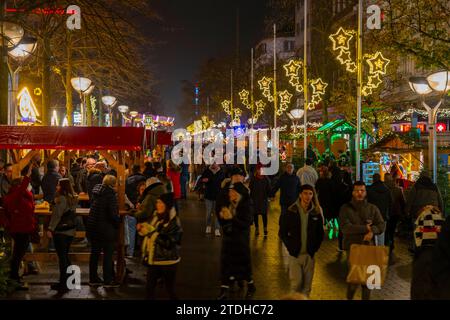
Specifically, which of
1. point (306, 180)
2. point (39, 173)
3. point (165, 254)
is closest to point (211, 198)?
point (306, 180)

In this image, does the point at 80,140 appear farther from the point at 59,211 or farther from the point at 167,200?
the point at 167,200

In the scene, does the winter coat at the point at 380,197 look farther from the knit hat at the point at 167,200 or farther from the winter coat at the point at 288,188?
the knit hat at the point at 167,200

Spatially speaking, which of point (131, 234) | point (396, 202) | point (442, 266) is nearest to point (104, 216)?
point (131, 234)

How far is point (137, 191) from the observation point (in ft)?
44.8

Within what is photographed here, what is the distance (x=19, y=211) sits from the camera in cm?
1002

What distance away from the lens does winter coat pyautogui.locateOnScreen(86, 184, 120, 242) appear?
9992 mm

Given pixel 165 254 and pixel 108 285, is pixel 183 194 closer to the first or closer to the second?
pixel 108 285

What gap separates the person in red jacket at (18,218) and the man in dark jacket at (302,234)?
4.04 m

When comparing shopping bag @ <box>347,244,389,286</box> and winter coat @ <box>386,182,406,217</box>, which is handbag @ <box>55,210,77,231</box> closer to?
shopping bag @ <box>347,244,389,286</box>

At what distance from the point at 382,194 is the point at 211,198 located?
4771 mm

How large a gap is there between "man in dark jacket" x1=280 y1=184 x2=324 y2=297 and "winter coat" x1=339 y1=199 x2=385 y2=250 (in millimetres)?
821

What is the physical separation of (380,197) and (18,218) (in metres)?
6.77

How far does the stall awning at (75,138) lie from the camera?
Answer: 11.1 metres

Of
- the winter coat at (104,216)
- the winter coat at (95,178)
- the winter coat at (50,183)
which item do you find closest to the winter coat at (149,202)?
the winter coat at (104,216)
